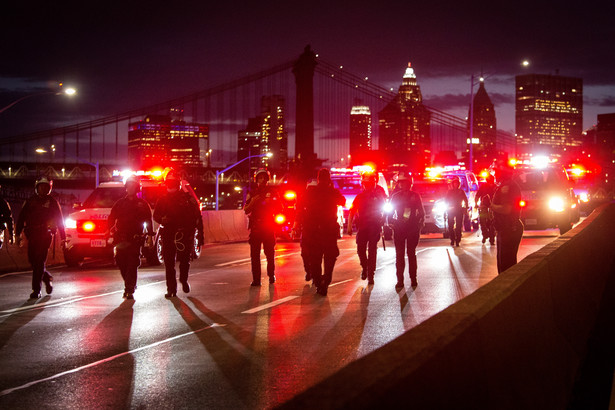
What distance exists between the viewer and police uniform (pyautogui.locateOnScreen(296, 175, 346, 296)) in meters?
11.8

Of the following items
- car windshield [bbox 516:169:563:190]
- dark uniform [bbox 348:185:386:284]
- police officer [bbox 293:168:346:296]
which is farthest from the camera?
car windshield [bbox 516:169:563:190]

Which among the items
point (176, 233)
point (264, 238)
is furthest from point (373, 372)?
point (264, 238)

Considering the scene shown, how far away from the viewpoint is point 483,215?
14758 millimetres

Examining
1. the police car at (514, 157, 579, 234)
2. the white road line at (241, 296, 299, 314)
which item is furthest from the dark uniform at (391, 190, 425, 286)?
the police car at (514, 157, 579, 234)

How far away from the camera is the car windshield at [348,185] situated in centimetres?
3275

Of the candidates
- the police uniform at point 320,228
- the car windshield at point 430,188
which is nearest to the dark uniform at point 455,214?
the car windshield at point 430,188

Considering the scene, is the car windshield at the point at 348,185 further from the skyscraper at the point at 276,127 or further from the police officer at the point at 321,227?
the skyscraper at the point at 276,127

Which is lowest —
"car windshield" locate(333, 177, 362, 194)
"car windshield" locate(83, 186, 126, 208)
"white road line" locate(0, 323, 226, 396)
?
"white road line" locate(0, 323, 226, 396)

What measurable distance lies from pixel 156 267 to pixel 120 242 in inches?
227

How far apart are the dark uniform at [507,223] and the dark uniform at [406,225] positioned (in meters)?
1.90

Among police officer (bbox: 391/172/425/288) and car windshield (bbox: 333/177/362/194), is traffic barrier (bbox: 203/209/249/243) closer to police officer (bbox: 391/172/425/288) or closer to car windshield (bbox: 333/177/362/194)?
car windshield (bbox: 333/177/362/194)

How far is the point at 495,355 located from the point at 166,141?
104 metres

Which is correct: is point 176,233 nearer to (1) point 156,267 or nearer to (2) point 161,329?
(2) point 161,329

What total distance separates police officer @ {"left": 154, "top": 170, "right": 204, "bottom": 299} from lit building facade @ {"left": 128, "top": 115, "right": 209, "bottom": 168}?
246ft
